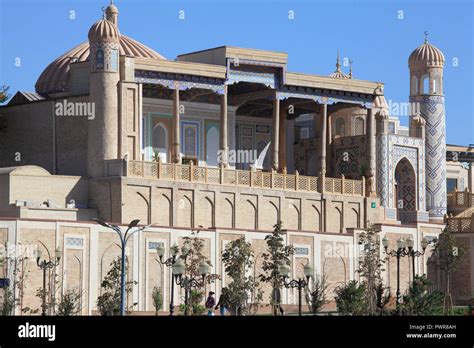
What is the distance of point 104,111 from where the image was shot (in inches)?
2039

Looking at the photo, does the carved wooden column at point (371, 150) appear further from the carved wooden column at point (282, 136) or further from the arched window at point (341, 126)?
the arched window at point (341, 126)

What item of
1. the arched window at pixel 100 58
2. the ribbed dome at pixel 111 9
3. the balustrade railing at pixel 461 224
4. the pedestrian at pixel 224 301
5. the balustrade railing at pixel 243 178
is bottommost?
the pedestrian at pixel 224 301

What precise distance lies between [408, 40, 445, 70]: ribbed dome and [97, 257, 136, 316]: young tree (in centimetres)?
2341

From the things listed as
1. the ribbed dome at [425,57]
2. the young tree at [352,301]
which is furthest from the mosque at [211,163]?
the young tree at [352,301]

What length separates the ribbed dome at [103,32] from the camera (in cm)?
5194

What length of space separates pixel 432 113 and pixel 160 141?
1440cm

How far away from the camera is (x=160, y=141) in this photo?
57.9 metres

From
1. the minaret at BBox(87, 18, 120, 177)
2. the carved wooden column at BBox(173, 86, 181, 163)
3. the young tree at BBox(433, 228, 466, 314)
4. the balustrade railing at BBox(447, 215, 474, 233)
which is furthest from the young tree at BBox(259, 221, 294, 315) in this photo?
the balustrade railing at BBox(447, 215, 474, 233)

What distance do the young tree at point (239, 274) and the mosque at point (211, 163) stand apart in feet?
4.49

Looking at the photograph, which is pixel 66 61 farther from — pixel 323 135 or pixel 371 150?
pixel 371 150

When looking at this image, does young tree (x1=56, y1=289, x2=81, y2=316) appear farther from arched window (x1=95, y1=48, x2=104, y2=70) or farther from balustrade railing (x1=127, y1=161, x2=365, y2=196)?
arched window (x1=95, y1=48, x2=104, y2=70)

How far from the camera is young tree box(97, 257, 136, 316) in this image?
4350cm

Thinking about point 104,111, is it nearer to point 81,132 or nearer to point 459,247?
point 81,132

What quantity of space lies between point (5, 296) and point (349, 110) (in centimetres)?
2638
